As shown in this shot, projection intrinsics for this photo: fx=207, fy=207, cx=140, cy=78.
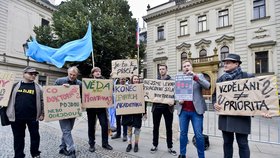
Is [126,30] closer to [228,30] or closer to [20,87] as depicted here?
[228,30]

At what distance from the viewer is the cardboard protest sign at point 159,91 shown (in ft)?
15.8

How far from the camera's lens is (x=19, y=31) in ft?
80.2

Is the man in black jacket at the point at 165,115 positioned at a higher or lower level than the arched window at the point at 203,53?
lower

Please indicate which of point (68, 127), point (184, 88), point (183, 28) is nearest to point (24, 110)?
point (68, 127)

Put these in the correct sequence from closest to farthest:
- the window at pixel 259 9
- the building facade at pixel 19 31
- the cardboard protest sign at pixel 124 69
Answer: the cardboard protest sign at pixel 124 69
the window at pixel 259 9
the building facade at pixel 19 31

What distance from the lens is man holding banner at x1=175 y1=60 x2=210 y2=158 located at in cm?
398

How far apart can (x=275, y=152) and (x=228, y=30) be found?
19864mm

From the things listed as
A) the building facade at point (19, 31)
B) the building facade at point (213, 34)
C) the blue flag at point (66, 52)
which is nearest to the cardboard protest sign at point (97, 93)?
the blue flag at point (66, 52)

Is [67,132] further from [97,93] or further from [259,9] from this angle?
[259,9]

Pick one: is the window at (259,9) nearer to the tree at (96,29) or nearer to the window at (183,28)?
the window at (183,28)

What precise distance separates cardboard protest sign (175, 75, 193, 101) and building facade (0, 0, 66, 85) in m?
21.9

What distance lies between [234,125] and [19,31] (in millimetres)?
27097

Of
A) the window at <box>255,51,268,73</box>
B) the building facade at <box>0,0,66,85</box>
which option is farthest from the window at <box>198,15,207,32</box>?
the building facade at <box>0,0,66,85</box>

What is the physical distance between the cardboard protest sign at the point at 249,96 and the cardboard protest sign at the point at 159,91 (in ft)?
4.22
